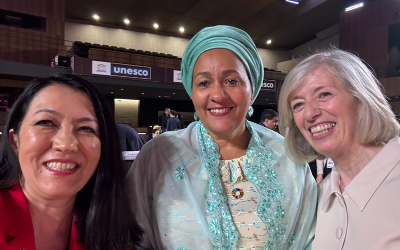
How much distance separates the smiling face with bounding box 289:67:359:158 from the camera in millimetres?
1215

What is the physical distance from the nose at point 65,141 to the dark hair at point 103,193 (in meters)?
0.13

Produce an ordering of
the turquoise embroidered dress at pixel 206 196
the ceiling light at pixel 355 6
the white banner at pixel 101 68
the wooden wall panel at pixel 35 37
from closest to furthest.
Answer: the turquoise embroidered dress at pixel 206 196, the white banner at pixel 101 68, the wooden wall panel at pixel 35 37, the ceiling light at pixel 355 6

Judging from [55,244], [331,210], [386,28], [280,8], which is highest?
[280,8]

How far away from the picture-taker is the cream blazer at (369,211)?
1030 millimetres

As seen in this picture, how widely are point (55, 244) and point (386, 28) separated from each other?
15.5 metres

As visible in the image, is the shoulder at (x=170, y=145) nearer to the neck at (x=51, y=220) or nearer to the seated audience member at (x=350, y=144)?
the neck at (x=51, y=220)

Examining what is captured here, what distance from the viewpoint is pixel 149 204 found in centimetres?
124

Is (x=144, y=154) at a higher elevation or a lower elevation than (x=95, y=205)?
higher

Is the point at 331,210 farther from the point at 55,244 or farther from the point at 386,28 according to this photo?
the point at 386,28

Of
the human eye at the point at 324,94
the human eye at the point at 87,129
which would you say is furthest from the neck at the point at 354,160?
the human eye at the point at 87,129

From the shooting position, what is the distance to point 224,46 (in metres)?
1.29

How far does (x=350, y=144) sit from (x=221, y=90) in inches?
25.0

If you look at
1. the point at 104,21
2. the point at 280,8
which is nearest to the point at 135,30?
the point at 104,21

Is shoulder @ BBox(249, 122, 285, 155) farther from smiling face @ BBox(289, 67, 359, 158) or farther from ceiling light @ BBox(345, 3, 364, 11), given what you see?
ceiling light @ BBox(345, 3, 364, 11)
